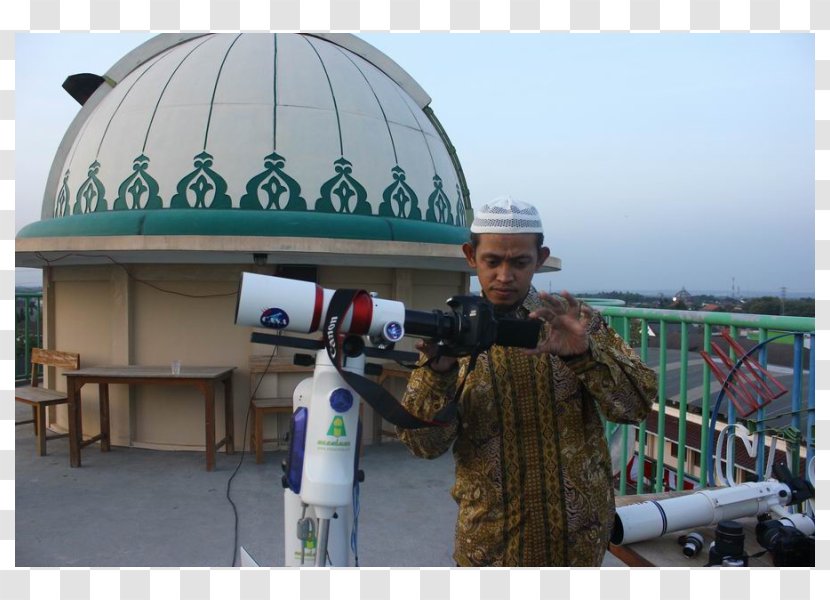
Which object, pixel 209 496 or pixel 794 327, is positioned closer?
pixel 794 327

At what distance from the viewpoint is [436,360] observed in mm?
1479

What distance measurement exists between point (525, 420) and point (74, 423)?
16.4ft

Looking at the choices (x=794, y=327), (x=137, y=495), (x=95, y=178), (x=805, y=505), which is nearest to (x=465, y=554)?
(x=805, y=505)

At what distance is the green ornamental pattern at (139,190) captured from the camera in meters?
5.86

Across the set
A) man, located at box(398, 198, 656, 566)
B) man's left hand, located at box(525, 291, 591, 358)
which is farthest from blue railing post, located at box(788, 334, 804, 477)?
man's left hand, located at box(525, 291, 591, 358)

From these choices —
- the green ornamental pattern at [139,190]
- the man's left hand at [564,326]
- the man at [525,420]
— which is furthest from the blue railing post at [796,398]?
the green ornamental pattern at [139,190]

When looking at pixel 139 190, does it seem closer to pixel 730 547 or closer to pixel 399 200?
pixel 399 200

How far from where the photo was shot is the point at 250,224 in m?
5.50

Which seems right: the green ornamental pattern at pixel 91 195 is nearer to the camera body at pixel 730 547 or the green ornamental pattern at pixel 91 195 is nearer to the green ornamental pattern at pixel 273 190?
the green ornamental pattern at pixel 273 190

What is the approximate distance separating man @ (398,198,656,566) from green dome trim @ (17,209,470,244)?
161 inches

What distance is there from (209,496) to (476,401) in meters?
3.71

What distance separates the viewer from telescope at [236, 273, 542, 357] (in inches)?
53.9

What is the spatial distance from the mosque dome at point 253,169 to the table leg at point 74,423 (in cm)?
123

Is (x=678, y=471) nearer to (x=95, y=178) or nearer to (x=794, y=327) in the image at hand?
(x=794, y=327)
